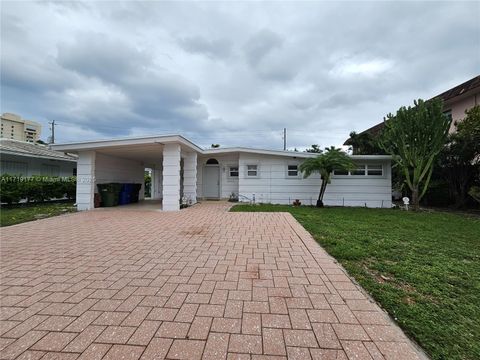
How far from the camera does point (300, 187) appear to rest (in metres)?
13.0

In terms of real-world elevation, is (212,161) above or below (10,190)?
above

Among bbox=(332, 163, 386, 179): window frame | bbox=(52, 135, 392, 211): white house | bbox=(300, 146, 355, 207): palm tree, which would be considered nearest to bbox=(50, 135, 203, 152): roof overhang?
bbox=(52, 135, 392, 211): white house

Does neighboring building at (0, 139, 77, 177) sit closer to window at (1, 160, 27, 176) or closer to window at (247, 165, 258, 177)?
Result: window at (1, 160, 27, 176)

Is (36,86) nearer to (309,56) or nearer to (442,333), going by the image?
(309,56)

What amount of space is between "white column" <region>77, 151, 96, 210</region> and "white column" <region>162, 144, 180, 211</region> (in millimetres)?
3682

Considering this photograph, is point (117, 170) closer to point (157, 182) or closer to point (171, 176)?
point (171, 176)

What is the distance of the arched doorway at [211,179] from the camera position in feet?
48.4

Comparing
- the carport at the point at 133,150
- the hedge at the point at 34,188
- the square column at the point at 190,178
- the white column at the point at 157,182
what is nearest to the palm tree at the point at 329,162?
the square column at the point at 190,178

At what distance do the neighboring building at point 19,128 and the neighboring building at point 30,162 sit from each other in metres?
31.1

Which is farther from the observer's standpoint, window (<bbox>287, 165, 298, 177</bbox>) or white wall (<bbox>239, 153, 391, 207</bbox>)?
window (<bbox>287, 165, 298, 177</bbox>)

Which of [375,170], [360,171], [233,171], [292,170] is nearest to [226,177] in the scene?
[233,171]

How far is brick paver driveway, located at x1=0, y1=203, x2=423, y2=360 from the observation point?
1771 millimetres

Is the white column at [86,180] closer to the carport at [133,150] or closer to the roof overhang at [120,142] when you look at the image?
the carport at [133,150]

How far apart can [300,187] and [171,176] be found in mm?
7228
